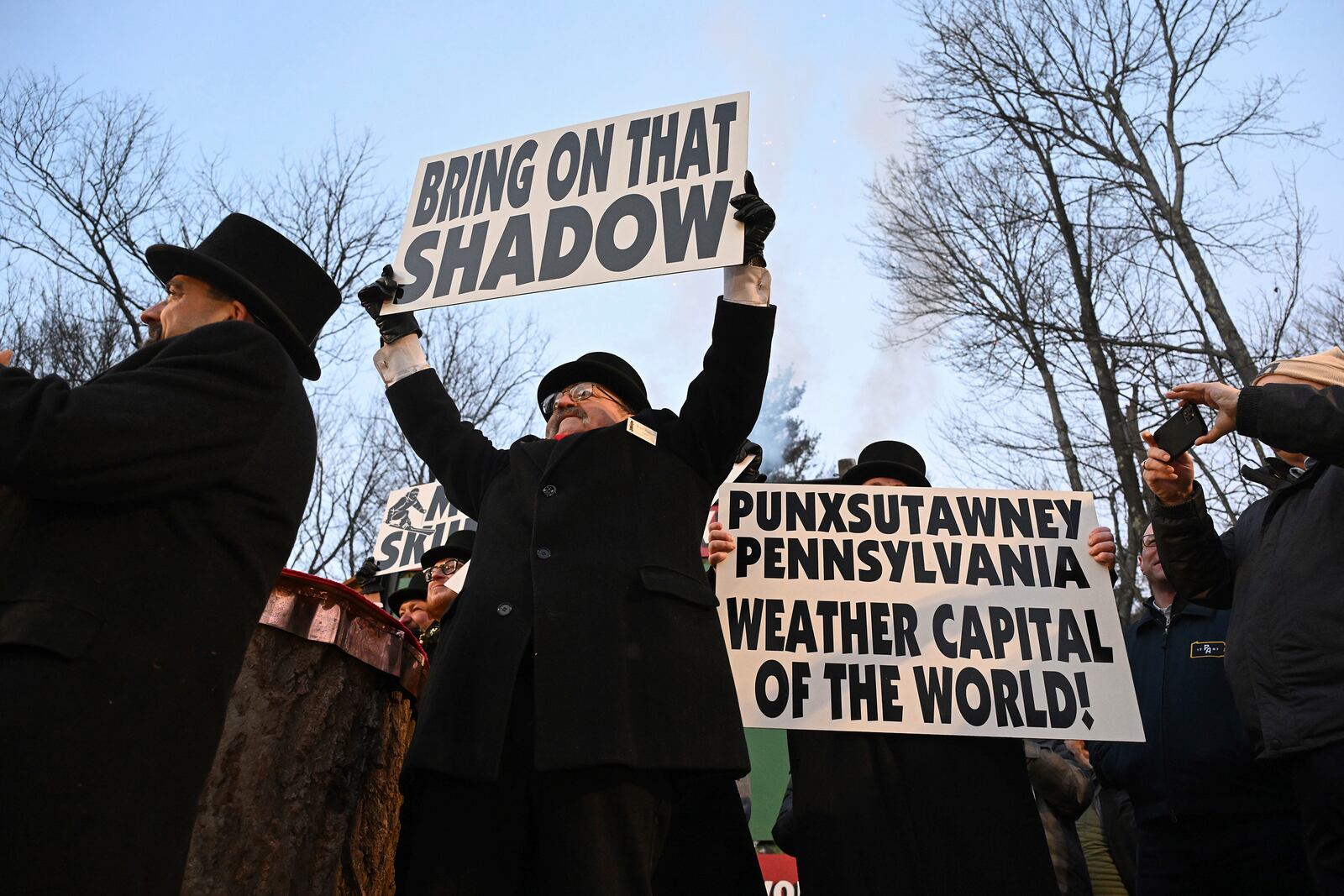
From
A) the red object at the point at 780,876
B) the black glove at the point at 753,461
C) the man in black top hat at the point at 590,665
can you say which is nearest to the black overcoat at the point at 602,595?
the man in black top hat at the point at 590,665

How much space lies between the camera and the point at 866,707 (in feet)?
12.7

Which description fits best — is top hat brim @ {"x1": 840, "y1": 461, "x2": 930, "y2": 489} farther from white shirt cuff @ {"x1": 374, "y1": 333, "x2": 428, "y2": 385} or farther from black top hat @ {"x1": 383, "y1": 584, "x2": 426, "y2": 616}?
black top hat @ {"x1": 383, "y1": 584, "x2": 426, "y2": 616}

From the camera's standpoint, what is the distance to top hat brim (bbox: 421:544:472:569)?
611 centimetres

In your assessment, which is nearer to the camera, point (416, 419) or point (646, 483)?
point (646, 483)

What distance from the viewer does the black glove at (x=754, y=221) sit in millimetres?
3465

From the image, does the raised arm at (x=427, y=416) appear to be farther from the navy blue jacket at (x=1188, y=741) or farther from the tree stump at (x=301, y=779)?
the navy blue jacket at (x=1188, y=741)

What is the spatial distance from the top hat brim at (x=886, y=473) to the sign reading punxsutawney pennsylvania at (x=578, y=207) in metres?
1.52

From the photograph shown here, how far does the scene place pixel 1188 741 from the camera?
414 centimetres

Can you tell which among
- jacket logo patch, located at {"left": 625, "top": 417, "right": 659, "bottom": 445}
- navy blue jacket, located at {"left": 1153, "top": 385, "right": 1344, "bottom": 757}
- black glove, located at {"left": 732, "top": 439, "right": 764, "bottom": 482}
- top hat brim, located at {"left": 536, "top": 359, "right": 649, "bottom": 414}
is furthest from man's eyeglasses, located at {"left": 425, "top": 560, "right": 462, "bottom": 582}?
navy blue jacket, located at {"left": 1153, "top": 385, "right": 1344, "bottom": 757}

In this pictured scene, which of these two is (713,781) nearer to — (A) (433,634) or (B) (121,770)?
(B) (121,770)

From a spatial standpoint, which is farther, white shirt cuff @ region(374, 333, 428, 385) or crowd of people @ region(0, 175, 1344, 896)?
white shirt cuff @ region(374, 333, 428, 385)

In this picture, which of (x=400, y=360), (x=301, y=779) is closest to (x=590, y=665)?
(x=301, y=779)

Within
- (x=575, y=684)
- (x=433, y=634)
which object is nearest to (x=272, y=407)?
(x=575, y=684)

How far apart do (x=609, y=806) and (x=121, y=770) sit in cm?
113
